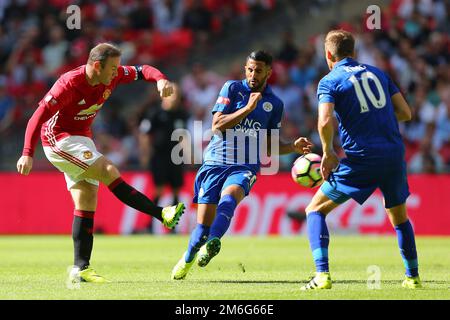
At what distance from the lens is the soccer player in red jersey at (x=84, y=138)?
9.16 m

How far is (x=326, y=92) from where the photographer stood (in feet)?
27.3

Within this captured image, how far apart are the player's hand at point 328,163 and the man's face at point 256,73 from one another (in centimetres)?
183

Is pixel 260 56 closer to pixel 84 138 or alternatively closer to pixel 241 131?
pixel 241 131

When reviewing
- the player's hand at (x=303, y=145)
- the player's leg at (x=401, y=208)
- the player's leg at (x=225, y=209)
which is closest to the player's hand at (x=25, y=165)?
the player's leg at (x=225, y=209)

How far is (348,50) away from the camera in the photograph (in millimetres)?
8523

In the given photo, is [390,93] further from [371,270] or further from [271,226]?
[271,226]

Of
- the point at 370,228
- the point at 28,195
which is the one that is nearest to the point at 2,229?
the point at 28,195

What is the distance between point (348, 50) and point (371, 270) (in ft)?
10.8

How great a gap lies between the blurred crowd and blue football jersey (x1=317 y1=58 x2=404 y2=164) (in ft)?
33.9

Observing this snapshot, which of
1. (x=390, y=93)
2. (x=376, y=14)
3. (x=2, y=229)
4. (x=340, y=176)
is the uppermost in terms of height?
(x=376, y=14)

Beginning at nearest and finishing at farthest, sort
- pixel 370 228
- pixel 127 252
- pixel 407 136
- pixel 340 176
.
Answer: pixel 340 176 → pixel 127 252 → pixel 370 228 → pixel 407 136

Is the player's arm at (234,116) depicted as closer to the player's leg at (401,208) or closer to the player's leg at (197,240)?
the player's leg at (197,240)

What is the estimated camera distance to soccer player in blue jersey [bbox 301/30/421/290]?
838 centimetres
